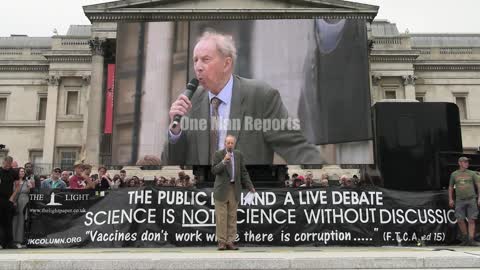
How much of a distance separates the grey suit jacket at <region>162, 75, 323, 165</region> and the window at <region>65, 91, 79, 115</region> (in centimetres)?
3019

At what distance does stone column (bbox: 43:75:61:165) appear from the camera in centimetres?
4172

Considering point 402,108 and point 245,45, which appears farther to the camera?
point 245,45

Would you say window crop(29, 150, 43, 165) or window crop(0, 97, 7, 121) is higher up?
window crop(0, 97, 7, 121)

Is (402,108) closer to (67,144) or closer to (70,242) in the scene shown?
(70,242)

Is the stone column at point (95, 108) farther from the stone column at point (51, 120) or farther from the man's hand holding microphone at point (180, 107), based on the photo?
the man's hand holding microphone at point (180, 107)

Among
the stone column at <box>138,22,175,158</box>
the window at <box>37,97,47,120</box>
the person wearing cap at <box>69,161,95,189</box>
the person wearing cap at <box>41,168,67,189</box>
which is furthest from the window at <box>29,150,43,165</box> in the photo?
the person wearing cap at <box>69,161,95,189</box>

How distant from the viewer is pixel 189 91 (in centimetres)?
1596

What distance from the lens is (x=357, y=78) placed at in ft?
52.5

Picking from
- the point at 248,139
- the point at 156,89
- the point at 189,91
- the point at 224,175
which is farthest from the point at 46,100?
the point at 224,175

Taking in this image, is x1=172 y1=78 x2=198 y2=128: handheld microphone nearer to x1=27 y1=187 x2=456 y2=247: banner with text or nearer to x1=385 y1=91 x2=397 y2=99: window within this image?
x1=27 y1=187 x2=456 y2=247: banner with text

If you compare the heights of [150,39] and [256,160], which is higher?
[150,39]

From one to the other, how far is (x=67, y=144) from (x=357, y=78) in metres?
32.1

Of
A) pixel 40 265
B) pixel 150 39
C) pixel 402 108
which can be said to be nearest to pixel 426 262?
pixel 40 265

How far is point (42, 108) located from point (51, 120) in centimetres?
310
